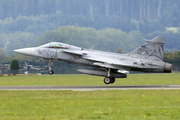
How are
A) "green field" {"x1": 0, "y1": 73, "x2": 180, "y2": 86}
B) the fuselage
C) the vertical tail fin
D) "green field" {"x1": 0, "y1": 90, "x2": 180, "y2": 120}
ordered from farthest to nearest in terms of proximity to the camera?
"green field" {"x1": 0, "y1": 73, "x2": 180, "y2": 86}
the vertical tail fin
the fuselage
"green field" {"x1": 0, "y1": 90, "x2": 180, "y2": 120}

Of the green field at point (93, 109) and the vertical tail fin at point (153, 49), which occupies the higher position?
the vertical tail fin at point (153, 49)

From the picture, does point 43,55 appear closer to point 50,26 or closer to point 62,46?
point 62,46

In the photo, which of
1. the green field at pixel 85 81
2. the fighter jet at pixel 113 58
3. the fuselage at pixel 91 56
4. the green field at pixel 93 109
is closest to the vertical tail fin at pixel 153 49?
the fighter jet at pixel 113 58

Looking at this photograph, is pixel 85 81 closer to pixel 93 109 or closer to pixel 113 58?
pixel 113 58

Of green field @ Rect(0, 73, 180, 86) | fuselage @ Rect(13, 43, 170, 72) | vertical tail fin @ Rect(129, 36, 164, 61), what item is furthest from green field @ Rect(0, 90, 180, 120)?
green field @ Rect(0, 73, 180, 86)

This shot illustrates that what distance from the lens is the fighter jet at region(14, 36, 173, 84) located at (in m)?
24.3

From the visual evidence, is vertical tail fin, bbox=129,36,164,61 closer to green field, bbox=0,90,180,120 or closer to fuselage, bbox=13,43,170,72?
fuselage, bbox=13,43,170,72

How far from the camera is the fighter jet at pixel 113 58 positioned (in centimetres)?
2431

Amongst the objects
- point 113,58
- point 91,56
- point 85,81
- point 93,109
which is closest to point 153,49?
point 113,58

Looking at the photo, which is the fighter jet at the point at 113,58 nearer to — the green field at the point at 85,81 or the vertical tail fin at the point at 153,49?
the vertical tail fin at the point at 153,49

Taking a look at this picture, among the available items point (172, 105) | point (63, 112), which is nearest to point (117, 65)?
point (172, 105)

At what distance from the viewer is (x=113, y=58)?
25.3 m

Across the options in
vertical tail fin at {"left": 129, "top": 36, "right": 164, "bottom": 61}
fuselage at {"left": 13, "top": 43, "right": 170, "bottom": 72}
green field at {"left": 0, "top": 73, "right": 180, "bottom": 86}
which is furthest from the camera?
green field at {"left": 0, "top": 73, "right": 180, "bottom": 86}

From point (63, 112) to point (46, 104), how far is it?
89.4 inches
